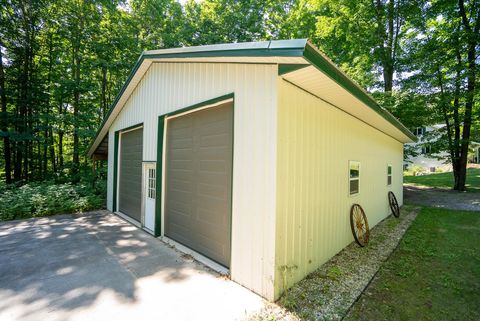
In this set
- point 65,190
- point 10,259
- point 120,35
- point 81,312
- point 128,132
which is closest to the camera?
point 81,312

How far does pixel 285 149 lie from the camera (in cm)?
298

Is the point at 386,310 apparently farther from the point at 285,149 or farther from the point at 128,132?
the point at 128,132

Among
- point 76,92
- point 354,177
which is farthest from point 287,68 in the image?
point 76,92

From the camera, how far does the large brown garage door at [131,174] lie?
6.42 metres

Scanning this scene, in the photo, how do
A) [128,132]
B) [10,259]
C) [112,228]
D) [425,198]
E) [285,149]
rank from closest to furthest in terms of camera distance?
[285,149] < [10,259] < [112,228] < [128,132] < [425,198]

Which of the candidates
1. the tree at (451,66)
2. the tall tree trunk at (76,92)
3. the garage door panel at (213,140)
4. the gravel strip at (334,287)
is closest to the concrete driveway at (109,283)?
the gravel strip at (334,287)

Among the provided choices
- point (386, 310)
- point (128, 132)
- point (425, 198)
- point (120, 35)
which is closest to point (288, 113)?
point (386, 310)

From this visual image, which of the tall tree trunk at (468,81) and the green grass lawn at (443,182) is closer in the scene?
the tall tree trunk at (468,81)

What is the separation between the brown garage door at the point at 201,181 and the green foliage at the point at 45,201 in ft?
16.6

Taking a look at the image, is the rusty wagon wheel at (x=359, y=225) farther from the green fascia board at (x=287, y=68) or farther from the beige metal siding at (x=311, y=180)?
the green fascia board at (x=287, y=68)

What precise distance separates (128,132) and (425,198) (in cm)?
1303

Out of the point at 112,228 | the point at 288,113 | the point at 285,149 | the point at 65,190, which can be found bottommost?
the point at 112,228

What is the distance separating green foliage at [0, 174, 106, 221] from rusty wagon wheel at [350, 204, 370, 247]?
856cm

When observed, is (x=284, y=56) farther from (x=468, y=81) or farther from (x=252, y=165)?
(x=468, y=81)
